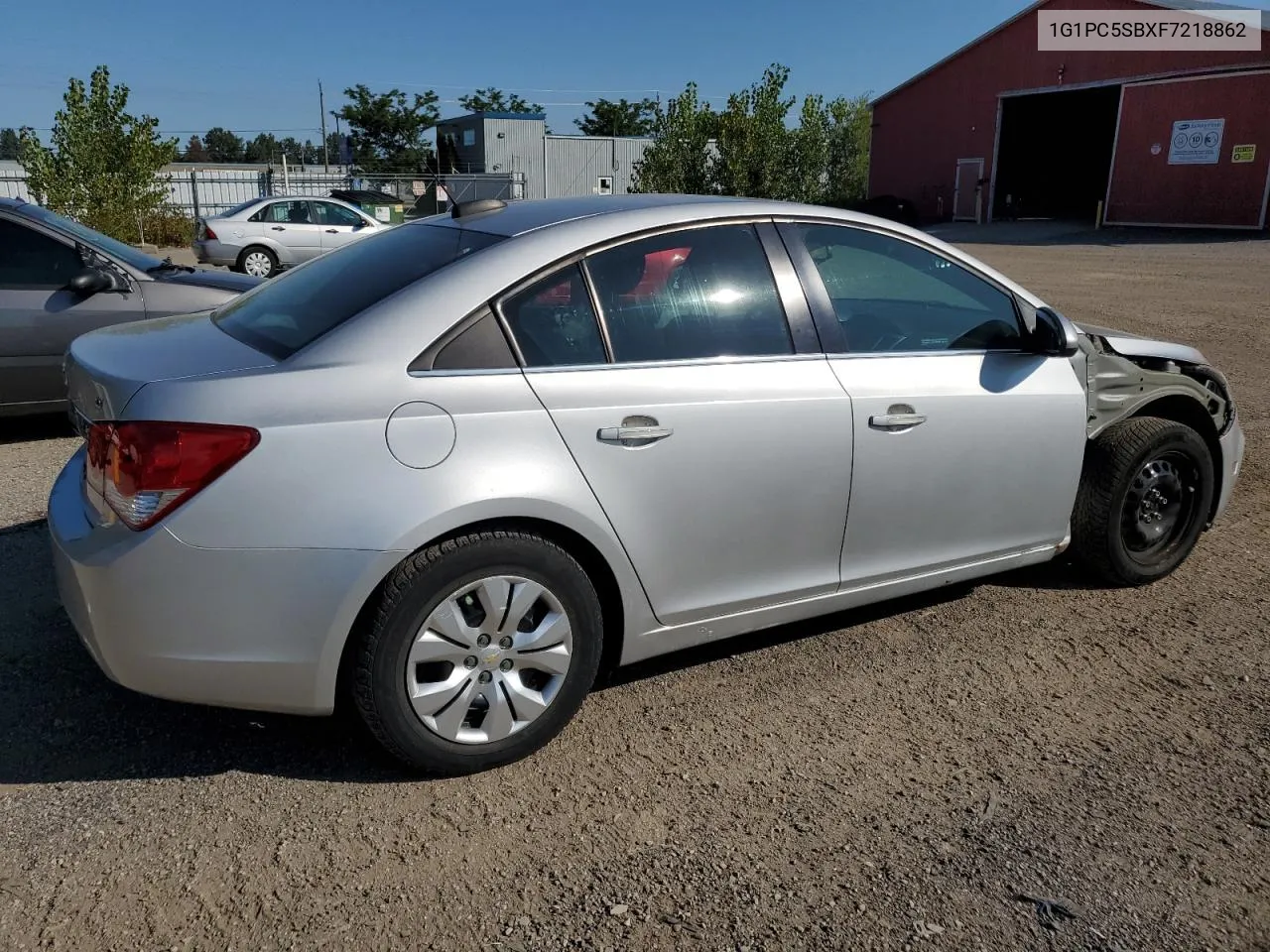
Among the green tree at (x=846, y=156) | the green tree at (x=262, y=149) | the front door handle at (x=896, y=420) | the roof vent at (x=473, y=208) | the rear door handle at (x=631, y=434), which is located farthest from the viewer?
the green tree at (x=262, y=149)

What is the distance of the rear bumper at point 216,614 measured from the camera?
8.36 feet

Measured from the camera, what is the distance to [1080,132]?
40.8m

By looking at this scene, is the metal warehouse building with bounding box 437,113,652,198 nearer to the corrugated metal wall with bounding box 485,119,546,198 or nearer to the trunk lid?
the corrugated metal wall with bounding box 485,119,546,198

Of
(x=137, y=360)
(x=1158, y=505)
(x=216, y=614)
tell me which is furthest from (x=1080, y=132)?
(x=216, y=614)

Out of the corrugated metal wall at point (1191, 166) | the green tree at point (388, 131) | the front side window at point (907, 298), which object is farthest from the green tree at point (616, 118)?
the front side window at point (907, 298)

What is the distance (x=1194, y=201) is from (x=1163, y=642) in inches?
1315

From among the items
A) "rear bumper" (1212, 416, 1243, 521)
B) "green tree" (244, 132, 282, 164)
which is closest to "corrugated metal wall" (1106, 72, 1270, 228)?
"rear bumper" (1212, 416, 1243, 521)

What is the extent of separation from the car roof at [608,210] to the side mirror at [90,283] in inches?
148

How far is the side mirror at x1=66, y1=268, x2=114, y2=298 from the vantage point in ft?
20.6

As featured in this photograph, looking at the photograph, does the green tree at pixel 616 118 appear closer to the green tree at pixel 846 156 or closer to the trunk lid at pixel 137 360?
the green tree at pixel 846 156

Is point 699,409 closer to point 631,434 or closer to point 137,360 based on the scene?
point 631,434

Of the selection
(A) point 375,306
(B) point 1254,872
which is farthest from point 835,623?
(A) point 375,306

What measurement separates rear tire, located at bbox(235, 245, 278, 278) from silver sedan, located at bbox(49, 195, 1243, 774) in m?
17.1

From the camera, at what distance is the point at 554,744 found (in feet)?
10.4
